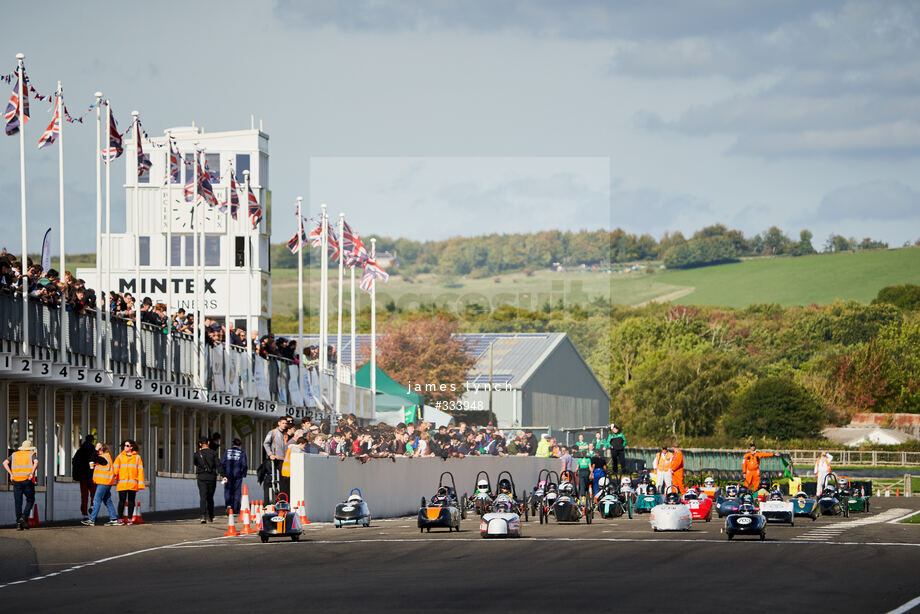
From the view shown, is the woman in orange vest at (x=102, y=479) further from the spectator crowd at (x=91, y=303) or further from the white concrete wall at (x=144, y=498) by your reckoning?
the spectator crowd at (x=91, y=303)

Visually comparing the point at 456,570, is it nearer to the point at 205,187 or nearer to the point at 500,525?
the point at 500,525

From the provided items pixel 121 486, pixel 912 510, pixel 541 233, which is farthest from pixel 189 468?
pixel 541 233

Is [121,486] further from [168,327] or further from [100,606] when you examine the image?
[100,606]

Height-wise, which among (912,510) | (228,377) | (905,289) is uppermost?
(905,289)

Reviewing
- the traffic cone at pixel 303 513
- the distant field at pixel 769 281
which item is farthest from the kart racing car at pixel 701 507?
the distant field at pixel 769 281

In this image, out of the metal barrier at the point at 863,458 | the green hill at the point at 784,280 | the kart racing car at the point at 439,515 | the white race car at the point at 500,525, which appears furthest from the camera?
the green hill at the point at 784,280

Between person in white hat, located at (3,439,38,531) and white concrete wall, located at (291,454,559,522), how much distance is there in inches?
245

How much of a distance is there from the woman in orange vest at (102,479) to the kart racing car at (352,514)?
4.80 meters

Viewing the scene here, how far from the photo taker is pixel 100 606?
16.8m

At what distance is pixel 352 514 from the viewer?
33.1 meters

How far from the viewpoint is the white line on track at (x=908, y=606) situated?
16453mm

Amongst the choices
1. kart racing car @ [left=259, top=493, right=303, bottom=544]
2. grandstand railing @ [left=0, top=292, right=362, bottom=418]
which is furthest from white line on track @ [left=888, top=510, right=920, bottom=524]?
grandstand railing @ [left=0, top=292, right=362, bottom=418]

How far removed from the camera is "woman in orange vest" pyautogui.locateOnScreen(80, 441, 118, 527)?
104 ft

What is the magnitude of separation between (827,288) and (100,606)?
178 meters
